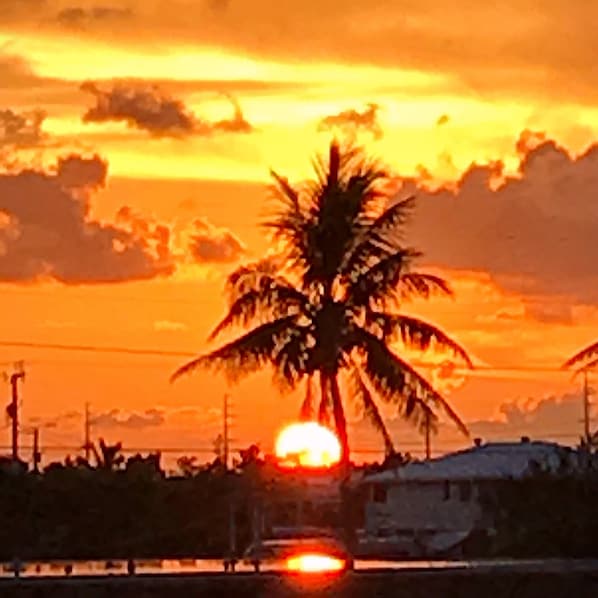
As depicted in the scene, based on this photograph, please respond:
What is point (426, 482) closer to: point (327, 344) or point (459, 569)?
point (327, 344)

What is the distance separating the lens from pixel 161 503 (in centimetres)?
3528

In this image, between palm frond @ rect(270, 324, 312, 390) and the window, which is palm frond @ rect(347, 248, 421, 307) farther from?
the window

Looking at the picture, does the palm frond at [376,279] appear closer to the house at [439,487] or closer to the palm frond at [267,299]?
the palm frond at [267,299]

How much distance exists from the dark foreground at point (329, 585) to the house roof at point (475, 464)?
39295 millimetres

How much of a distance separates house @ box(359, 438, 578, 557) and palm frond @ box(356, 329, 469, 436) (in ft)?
57.0

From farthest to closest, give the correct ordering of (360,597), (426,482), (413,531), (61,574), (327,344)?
(426,482) < (413,531) < (327,344) < (61,574) < (360,597)

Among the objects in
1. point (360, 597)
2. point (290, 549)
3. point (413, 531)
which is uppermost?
point (413, 531)

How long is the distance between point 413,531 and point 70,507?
62.9 feet

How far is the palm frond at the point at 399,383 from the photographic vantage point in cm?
3328

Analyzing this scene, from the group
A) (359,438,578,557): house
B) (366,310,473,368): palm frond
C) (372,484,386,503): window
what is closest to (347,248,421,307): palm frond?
(366,310,473,368): palm frond

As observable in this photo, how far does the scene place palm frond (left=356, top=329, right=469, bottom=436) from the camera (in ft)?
109

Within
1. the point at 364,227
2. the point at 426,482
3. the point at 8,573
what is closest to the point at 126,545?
the point at 364,227

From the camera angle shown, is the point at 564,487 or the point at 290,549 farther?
the point at 564,487

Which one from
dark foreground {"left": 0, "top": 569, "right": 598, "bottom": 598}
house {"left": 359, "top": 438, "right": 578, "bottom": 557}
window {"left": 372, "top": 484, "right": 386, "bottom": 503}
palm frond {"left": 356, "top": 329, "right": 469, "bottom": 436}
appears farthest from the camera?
window {"left": 372, "top": 484, "right": 386, "bottom": 503}
